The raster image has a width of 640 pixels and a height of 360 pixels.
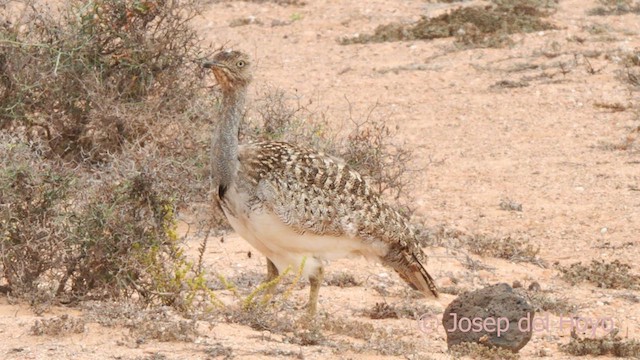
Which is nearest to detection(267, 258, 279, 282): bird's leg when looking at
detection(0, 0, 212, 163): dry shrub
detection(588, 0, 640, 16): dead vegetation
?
detection(0, 0, 212, 163): dry shrub

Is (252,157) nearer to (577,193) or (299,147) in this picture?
(299,147)

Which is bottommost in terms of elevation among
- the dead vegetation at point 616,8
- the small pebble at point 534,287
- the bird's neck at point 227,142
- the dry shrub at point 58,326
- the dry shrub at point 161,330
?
the dead vegetation at point 616,8

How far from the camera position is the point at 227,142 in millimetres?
7094

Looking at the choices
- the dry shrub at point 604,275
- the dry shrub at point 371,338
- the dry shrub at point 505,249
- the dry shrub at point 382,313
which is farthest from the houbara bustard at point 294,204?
the dry shrub at point 505,249

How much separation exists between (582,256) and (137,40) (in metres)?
3.54

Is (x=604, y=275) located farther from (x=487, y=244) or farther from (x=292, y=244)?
(x=292, y=244)

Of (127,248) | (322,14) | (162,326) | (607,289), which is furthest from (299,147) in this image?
(322,14)

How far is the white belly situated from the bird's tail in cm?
8

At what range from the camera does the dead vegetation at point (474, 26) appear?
14.8 metres

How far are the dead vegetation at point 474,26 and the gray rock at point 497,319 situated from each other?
8.31 meters

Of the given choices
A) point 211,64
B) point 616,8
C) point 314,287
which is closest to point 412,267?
point 314,287

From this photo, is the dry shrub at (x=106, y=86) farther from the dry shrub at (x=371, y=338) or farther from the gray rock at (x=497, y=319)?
the gray rock at (x=497, y=319)

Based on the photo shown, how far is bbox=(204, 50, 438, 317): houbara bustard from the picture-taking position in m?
6.95

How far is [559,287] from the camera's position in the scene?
27.3 feet
